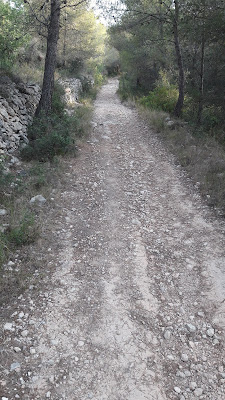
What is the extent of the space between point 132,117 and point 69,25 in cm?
974

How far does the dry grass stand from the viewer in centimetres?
661

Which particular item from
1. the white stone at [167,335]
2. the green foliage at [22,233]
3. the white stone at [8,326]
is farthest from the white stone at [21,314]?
the white stone at [167,335]

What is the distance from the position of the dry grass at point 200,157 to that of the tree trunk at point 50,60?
4.09m

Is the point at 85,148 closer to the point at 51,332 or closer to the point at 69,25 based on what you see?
the point at 51,332

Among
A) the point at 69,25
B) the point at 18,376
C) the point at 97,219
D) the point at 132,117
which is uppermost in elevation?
the point at 69,25

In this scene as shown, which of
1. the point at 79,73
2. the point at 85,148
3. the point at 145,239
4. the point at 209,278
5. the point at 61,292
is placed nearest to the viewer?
the point at 61,292

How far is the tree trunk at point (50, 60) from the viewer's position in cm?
888

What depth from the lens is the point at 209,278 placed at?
4.34 meters

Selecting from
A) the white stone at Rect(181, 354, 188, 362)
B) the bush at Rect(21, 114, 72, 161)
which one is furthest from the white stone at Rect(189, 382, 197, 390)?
the bush at Rect(21, 114, 72, 161)

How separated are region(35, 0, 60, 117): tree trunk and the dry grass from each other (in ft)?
13.4

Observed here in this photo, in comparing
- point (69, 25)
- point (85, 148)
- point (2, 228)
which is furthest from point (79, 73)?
point (2, 228)

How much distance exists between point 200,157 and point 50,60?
211 inches

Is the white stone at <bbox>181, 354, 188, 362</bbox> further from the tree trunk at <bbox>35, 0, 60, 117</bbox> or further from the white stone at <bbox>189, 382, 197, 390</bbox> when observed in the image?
the tree trunk at <bbox>35, 0, 60, 117</bbox>

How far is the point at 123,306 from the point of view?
385 cm
